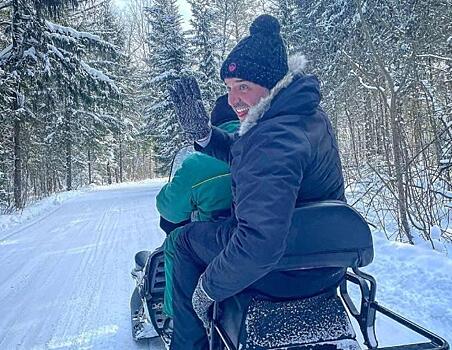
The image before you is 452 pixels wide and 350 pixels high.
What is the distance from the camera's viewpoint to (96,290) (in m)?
4.89

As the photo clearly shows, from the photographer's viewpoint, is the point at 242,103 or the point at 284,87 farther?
the point at 242,103

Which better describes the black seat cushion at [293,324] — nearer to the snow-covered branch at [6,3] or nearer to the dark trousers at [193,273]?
the dark trousers at [193,273]

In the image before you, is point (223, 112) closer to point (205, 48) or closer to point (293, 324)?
point (293, 324)

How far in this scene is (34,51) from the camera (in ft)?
40.0

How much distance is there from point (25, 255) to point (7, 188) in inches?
554

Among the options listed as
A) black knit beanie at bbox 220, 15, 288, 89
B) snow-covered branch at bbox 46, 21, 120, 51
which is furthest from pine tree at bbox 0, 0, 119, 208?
black knit beanie at bbox 220, 15, 288, 89

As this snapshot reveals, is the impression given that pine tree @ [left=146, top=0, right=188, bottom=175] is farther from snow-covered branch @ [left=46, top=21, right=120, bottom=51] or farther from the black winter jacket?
the black winter jacket

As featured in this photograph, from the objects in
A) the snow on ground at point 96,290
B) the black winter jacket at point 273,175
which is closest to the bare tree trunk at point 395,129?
the snow on ground at point 96,290

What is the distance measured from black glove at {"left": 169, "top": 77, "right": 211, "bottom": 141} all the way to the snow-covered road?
1.78 meters

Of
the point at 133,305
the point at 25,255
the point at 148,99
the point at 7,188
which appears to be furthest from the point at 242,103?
the point at 148,99

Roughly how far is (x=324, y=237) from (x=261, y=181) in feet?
1.08

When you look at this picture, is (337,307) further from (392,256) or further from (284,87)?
(392,256)

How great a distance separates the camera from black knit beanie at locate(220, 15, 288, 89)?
2.06 metres

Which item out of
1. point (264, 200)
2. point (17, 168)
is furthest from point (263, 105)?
point (17, 168)
